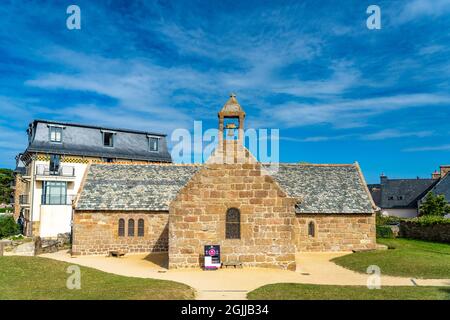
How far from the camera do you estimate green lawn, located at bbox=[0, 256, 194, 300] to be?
1327 centimetres

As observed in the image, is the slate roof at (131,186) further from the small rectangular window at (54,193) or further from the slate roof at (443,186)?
the slate roof at (443,186)

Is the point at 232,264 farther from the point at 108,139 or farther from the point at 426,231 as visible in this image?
the point at 108,139

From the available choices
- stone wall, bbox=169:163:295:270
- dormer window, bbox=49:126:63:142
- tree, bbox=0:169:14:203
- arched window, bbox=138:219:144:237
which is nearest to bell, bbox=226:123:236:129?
stone wall, bbox=169:163:295:270

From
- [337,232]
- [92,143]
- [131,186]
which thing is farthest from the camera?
[92,143]

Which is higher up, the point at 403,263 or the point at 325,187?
the point at 325,187

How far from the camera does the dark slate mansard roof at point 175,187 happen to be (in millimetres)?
27844

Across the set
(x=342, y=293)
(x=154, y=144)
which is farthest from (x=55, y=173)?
(x=342, y=293)

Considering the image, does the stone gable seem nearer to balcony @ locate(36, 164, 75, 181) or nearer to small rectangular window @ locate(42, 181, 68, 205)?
small rectangular window @ locate(42, 181, 68, 205)

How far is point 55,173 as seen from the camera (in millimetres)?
43750

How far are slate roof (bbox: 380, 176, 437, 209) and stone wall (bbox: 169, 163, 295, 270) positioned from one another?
54.2 m

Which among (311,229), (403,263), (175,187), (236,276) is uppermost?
(175,187)

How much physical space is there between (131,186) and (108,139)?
23620 millimetres
